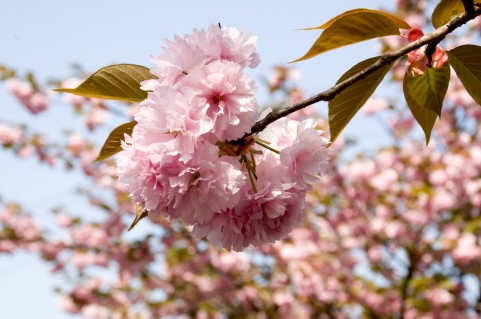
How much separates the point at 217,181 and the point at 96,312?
6.65 metres

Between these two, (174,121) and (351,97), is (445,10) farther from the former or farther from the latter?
(174,121)

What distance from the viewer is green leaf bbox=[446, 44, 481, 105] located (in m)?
0.88

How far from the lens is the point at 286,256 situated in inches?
223

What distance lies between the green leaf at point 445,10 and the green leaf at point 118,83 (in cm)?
51

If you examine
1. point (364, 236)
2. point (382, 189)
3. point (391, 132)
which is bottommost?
point (364, 236)

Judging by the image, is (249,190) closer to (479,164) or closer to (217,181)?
(217,181)

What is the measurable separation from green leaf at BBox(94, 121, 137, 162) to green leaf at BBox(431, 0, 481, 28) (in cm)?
57

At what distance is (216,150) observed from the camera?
2.54 feet

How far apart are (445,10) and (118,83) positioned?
0.59 m

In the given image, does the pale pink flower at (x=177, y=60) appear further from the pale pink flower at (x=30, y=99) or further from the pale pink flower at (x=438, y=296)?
the pale pink flower at (x=30, y=99)

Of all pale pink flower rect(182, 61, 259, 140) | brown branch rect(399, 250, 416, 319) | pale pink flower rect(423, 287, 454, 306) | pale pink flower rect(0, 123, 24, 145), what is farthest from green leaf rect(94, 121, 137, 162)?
pale pink flower rect(0, 123, 24, 145)

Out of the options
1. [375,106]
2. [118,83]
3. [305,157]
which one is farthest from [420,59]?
[375,106]

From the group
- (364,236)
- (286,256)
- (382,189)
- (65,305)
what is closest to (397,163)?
(382,189)

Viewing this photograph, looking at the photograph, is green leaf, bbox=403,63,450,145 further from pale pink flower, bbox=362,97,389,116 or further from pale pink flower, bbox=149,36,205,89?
pale pink flower, bbox=362,97,389,116
